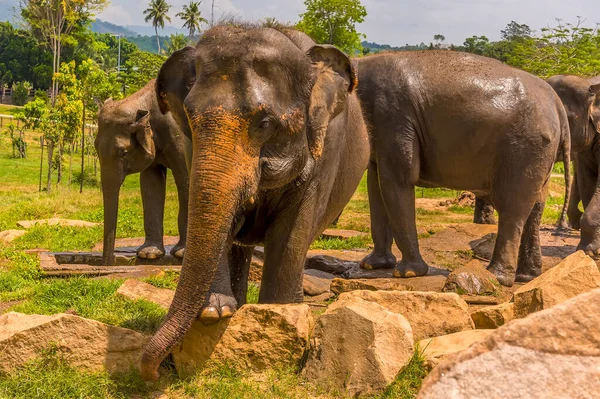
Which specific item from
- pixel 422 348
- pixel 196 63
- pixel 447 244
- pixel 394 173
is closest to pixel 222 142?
pixel 196 63

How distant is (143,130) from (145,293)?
4.28 metres

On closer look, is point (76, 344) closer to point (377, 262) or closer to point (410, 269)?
point (410, 269)

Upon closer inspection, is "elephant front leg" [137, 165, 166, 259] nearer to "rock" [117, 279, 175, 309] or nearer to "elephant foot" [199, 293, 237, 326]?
"rock" [117, 279, 175, 309]

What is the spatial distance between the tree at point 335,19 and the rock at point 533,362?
3509 cm

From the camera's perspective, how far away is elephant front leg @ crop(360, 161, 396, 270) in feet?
29.7

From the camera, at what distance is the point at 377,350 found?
4.09 m

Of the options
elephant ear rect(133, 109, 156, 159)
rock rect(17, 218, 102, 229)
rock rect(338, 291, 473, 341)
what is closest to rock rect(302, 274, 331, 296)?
rock rect(338, 291, 473, 341)

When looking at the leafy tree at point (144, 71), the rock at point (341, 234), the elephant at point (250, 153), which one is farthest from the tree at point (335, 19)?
the elephant at point (250, 153)

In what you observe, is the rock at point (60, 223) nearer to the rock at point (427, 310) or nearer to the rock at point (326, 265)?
the rock at point (326, 265)

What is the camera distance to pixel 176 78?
469 centimetres

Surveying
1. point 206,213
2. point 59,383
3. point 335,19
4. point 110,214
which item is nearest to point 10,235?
point 110,214

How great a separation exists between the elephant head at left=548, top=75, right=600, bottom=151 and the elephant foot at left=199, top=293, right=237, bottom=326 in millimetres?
8519

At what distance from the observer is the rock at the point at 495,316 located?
4922 mm

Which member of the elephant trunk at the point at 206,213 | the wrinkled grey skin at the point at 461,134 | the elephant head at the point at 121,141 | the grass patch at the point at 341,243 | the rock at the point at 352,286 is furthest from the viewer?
the grass patch at the point at 341,243
